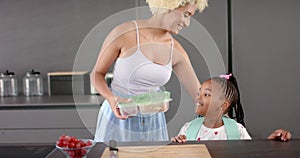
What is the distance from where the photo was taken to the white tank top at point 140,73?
1.45m

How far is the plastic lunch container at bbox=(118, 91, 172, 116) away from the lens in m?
1.35

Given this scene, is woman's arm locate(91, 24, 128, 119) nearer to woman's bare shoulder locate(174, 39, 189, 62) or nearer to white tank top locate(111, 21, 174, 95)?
white tank top locate(111, 21, 174, 95)

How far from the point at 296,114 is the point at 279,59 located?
1.19ft

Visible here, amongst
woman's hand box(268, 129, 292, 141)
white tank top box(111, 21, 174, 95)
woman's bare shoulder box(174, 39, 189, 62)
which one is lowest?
woman's hand box(268, 129, 292, 141)

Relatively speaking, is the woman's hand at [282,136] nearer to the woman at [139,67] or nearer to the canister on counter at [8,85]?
the woman at [139,67]

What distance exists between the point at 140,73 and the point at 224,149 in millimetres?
388

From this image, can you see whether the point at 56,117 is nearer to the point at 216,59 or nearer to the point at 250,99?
the point at 250,99

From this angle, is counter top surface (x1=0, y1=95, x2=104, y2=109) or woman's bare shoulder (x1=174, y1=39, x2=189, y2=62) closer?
woman's bare shoulder (x1=174, y1=39, x2=189, y2=62)

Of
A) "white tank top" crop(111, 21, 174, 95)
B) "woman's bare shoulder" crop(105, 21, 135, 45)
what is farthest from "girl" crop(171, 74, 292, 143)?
"woman's bare shoulder" crop(105, 21, 135, 45)

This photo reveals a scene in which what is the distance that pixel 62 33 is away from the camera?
294 centimetres

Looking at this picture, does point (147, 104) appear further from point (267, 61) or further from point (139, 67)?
point (267, 61)

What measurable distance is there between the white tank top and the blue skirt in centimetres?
10

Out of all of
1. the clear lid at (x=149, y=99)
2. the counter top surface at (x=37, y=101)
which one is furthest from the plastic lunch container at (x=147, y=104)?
the counter top surface at (x=37, y=101)

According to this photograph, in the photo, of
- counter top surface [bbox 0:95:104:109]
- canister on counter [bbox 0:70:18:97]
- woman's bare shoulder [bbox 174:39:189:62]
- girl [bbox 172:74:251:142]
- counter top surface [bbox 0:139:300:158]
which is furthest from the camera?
canister on counter [bbox 0:70:18:97]
